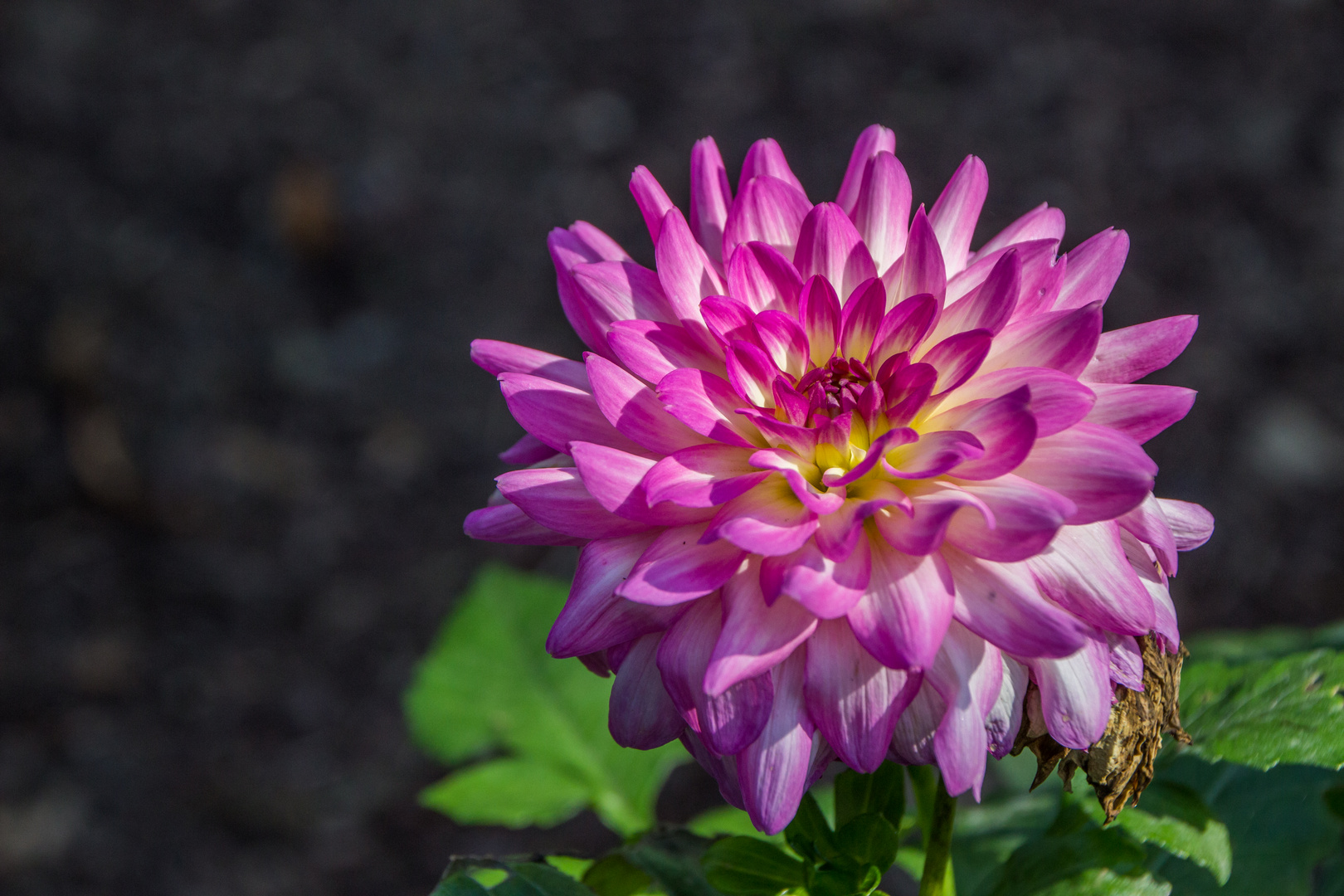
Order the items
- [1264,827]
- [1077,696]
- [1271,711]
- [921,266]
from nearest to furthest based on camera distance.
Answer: [1077,696] < [921,266] < [1271,711] < [1264,827]

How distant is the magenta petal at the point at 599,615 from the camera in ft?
2.33

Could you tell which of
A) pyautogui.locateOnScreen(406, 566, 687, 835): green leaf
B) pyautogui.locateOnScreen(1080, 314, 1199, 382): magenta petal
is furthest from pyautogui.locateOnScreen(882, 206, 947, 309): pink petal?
pyautogui.locateOnScreen(406, 566, 687, 835): green leaf

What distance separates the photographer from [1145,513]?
2.35ft

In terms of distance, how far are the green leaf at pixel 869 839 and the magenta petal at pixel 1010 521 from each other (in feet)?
0.76

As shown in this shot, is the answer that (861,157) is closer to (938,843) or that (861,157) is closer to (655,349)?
(655,349)

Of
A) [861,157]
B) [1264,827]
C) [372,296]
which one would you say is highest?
[372,296]

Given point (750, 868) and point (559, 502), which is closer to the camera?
point (559, 502)

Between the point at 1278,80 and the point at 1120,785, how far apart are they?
282 centimetres

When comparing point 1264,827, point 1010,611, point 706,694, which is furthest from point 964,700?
point 1264,827

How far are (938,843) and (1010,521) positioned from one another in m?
0.32

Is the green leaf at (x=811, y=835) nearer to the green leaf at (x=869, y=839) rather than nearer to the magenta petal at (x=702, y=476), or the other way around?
the green leaf at (x=869, y=839)

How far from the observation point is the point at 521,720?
4.85ft

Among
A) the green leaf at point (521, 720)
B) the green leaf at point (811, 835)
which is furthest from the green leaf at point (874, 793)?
the green leaf at point (521, 720)

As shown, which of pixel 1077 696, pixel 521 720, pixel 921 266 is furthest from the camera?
pixel 521 720
